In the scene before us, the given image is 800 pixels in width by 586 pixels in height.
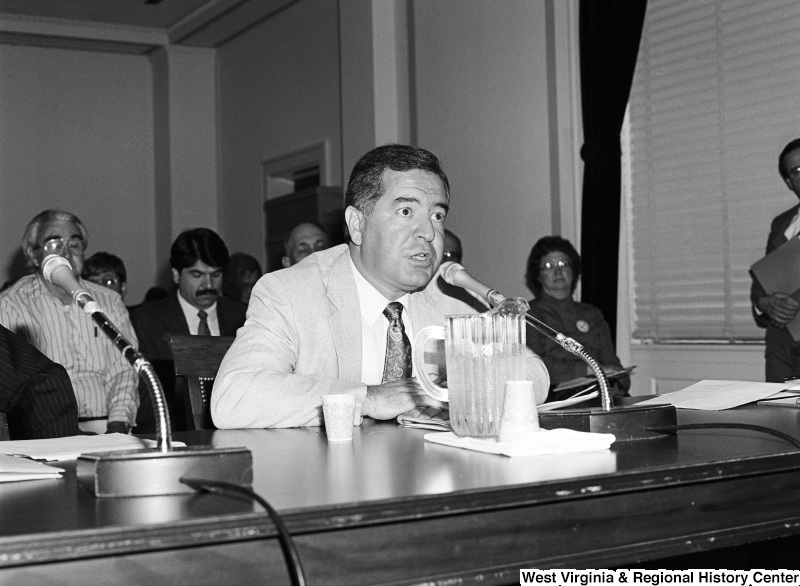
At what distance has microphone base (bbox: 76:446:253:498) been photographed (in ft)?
3.34

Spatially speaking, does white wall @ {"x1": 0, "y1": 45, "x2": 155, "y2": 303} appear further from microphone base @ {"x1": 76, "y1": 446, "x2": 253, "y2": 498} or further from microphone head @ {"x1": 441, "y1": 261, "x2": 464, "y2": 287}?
microphone base @ {"x1": 76, "y1": 446, "x2": 253, "y2": 498}

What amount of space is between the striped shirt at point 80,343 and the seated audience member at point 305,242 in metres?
1.27

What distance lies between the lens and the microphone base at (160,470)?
40.1 inches

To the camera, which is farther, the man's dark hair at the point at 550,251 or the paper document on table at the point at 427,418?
the man's dark hair at the point at 550,251

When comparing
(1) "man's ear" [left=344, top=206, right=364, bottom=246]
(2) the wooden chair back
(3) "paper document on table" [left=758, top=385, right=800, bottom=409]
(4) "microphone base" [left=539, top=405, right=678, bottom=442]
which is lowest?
(3) "paper document on table" [left=758, top=385, right=800, bottom=409]

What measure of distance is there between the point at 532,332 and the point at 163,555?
347 centimetres

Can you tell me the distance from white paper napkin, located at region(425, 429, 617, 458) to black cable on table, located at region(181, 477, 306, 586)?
16.2 inches

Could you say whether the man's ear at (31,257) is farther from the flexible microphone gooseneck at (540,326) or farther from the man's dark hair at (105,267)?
the flexible microphone gooseneck at (540,326)


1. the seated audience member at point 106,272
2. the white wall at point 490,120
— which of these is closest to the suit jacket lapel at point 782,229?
the white wall at point 490,120

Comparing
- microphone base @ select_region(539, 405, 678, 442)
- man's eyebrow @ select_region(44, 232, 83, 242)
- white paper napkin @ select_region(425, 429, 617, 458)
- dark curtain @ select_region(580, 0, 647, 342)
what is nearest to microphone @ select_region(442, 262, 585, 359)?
microphone base @ select_region(539, 405, 678, 442)

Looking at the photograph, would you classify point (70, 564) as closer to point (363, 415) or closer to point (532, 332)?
point (363, 415)

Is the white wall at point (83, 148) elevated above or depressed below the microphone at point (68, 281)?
above

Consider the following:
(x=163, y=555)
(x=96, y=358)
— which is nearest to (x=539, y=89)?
(x=96, y=358)

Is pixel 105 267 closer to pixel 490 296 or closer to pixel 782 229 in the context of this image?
pixel 782 229
